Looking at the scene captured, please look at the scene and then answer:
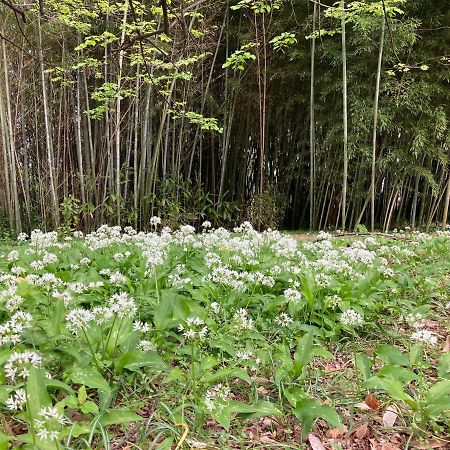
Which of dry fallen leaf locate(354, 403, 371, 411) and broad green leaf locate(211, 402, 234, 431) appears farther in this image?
dry fallen leaf locate(354, 403, 371, 411)

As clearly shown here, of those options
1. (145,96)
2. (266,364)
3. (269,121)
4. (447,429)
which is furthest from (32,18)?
(447,429)

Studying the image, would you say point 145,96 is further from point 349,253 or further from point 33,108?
point 349,253

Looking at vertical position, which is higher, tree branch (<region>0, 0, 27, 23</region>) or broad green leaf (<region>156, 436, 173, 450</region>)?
tree branch (<region>0, 0, 27, 23</region>)

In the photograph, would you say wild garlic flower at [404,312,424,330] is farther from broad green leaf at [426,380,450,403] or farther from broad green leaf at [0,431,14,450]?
broad green leaf at [0,431,14,450]

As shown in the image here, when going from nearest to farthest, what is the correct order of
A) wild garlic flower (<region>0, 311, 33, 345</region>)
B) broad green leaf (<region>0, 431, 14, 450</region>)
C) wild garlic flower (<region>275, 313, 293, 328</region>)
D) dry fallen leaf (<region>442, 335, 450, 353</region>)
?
broad green leaf (<region>0, 431, 14, 450</region>)
wild garlic flower (<region>0, 311, 33, 345</region>)
wild garlic flower (<region>275, 313, 293, 328</region>)
dry fallen leaf (<region>442, 335, 450, 353</region>)

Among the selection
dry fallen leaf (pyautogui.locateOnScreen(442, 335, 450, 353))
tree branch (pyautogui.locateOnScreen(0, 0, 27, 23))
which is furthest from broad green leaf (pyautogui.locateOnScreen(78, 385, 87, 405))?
dry fallen leaf (pyautogui.locateOnScreen(442, 335, 450, 353))

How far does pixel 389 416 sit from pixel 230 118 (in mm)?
5861

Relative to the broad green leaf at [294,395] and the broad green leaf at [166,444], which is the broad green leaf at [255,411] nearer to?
the broad green leaf at [294,395]

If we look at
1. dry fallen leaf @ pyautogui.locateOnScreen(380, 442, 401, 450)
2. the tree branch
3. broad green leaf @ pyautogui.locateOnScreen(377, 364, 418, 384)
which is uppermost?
the tree branch

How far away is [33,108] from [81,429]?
21.2 ft

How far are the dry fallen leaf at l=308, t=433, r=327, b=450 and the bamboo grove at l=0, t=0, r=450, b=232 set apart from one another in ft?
14.0

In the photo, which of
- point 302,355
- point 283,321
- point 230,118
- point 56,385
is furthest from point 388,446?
point 230,118

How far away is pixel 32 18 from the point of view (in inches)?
198

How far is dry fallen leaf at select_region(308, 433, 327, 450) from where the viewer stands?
3.62ft
